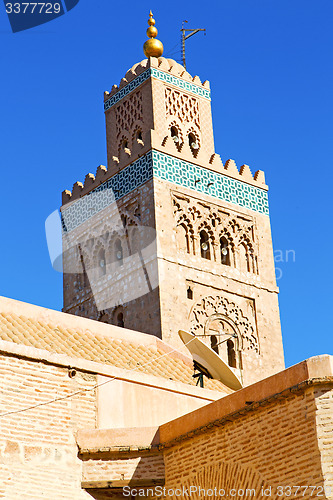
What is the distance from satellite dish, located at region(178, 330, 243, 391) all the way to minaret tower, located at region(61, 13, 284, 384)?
19.8 ft

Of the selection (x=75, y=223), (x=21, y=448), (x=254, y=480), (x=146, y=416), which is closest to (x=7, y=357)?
(x=21, y=448)

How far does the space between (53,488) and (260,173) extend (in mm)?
13351

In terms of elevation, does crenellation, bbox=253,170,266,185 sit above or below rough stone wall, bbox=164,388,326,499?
above

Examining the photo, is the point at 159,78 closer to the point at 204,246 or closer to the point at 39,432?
the point at 204,246

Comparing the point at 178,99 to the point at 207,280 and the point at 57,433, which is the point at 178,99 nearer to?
the point at 207,280

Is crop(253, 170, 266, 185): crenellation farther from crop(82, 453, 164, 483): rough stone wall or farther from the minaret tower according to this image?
crop(82, 453, 164, 483): rough stone wall

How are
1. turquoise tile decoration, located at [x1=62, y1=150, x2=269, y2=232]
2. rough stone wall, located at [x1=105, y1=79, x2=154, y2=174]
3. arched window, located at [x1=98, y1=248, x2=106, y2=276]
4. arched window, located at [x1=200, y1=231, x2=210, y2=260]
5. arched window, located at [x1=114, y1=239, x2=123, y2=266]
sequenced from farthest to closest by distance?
rough stone wall, located at [x1=105, y1=79, x2=154, y2=174] < arched window, located at [x1=98, y1=248, x2=106, y2=276] < arched window, located at [x1=200, y1=231, x2=210, y2=260] < arched window, located at [x1=114, y1=239, x2=123, y2=266] < turquoise tile decoration, located at [x1=62, y1=150, x2=269, y2=232]

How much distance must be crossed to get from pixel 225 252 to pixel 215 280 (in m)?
0.93

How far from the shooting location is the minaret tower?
19.3 m

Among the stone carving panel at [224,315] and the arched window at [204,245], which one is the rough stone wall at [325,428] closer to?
the stone carving panel at [224,315]

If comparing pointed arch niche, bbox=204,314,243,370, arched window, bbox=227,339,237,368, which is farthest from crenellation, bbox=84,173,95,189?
arched window, bbox=227,339,237,368

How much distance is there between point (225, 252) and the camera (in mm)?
20688

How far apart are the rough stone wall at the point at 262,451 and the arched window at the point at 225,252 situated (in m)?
11.3

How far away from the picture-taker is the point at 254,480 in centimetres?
855
